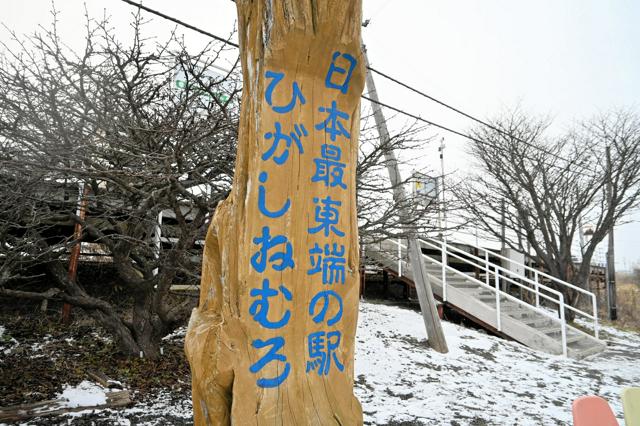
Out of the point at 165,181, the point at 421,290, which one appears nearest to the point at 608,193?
the point at 421,290

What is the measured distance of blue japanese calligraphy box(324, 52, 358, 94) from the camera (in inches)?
78.5

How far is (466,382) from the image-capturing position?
4.91 meters

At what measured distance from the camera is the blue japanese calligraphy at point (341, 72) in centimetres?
199

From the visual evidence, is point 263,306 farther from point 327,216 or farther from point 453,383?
point 453,383

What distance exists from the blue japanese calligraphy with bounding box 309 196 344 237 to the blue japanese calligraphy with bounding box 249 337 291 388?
538mm

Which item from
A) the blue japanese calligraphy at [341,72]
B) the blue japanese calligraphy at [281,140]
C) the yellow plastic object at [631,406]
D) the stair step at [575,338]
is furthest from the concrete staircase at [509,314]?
the blue japanese calligraphy at [281,140]

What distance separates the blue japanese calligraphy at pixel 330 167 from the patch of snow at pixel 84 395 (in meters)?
3.23

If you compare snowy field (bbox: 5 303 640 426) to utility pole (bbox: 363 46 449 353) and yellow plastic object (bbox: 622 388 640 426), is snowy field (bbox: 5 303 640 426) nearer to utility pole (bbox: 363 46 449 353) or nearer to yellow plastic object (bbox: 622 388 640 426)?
utility pole (bbox: 363 46 449 353)

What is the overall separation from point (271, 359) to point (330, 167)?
3.14 feet

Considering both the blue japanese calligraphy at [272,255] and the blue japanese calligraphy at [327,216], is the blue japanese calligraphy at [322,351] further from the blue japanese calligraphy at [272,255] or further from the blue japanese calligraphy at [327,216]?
the blue japanese calligraphy at [327,216]

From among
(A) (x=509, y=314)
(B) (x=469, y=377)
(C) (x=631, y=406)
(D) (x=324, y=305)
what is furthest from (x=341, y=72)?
(A) (x=509, y=314)

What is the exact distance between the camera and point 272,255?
5.97 feet

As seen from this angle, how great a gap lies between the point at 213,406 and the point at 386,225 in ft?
13.1

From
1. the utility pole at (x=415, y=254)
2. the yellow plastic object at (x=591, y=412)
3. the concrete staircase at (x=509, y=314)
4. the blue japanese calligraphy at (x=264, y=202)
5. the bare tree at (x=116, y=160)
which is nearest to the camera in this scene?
the yellow plastic object at (x=591, y=412)
